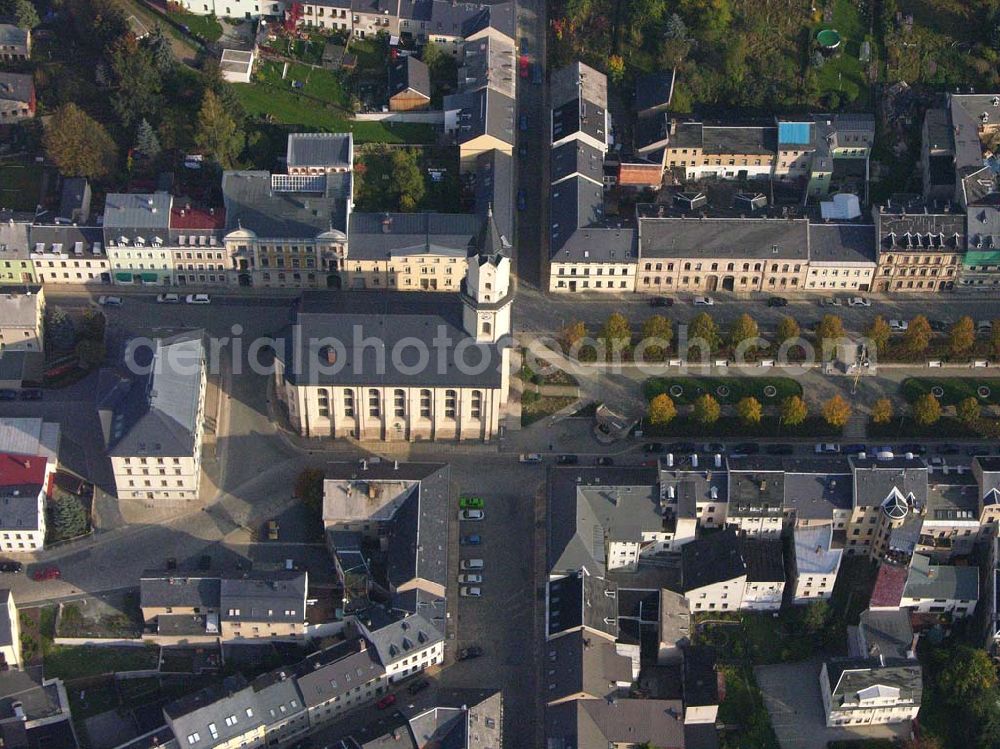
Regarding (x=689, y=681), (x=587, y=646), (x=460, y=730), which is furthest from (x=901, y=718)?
(x=460, y=730)

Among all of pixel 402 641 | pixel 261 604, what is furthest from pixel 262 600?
pixel 402 641

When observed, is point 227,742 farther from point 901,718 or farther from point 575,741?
point 901,718

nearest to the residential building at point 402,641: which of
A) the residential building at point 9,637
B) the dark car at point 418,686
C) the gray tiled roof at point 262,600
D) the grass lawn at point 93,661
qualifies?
the dark car at point 418,686

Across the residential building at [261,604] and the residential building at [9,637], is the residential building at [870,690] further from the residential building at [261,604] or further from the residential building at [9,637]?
the residential building at [9,637]

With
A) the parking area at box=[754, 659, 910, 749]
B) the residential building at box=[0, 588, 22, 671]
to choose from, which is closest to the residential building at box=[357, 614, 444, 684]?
the parking area at box=[754, 659, 910, 749]

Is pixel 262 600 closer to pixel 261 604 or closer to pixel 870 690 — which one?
pixel 261 604

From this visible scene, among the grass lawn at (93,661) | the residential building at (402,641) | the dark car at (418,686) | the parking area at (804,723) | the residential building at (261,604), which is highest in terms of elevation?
the residential building at (261,604)

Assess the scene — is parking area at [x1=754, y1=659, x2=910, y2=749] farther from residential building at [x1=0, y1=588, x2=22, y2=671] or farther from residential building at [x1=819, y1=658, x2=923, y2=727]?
residential building at [x1=0, y1=588, x2=22, y2=671]
